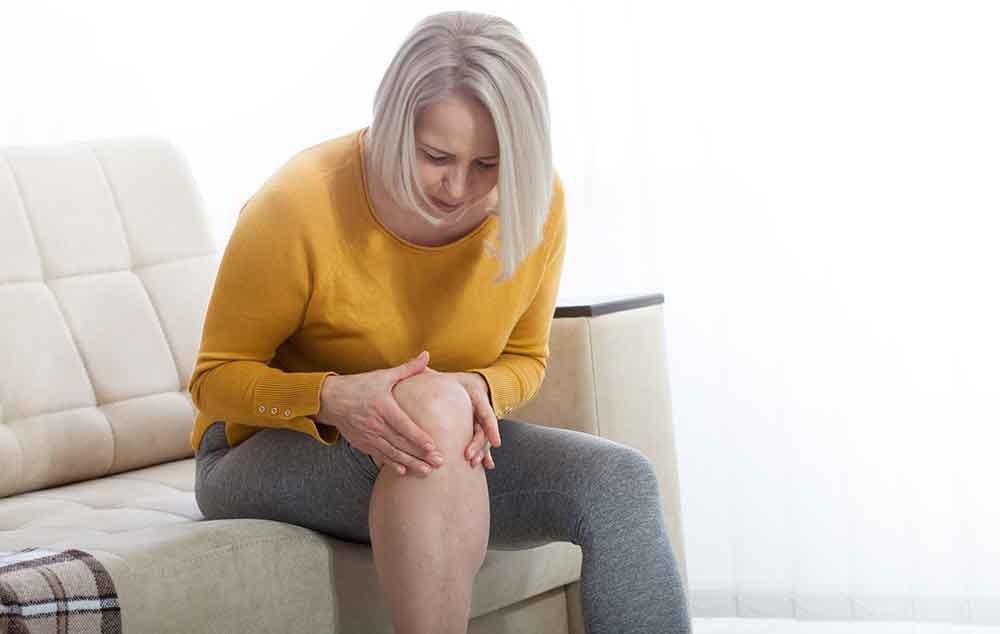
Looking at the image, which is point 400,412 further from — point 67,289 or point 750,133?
point 750,133

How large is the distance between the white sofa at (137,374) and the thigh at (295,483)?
0.10 ft

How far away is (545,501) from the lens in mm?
1687

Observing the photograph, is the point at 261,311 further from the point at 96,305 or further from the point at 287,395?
the point at 96,305

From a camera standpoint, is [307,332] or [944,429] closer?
[307,332]

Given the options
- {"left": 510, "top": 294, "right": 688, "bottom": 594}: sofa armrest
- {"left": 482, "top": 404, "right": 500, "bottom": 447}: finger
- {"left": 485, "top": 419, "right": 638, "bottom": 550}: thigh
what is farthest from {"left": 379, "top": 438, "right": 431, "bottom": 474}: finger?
{"left": 510, "top": 294, "right": 688, "bottom": 594}: sofa armrest

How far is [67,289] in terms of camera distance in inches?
86.0

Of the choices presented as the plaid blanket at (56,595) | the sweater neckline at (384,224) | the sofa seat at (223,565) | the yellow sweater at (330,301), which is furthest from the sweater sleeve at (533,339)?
the plaid blanket at (56,595)

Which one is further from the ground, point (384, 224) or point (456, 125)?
point (456, 125)

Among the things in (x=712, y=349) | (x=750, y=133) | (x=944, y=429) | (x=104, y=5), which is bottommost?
(x=944, y=429)

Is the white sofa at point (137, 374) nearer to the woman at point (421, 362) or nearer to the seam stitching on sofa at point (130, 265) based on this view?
the seam stitching on sofa at point (130, 265)

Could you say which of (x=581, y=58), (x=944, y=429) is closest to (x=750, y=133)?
(x=581, y=58)

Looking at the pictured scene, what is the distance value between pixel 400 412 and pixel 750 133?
138cm

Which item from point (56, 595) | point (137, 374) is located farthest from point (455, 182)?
point (137, 374)

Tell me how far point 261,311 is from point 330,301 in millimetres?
83
